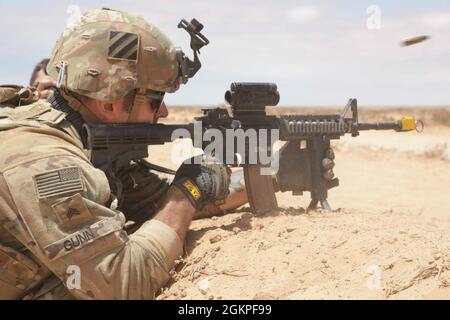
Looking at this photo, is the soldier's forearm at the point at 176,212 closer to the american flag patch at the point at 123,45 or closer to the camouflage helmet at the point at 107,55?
the camouflage helmet at the point at 107,55

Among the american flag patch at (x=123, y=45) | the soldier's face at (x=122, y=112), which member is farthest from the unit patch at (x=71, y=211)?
the american flag patch at (x=123, y=45)

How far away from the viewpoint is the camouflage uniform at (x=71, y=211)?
273 cm

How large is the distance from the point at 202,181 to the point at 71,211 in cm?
107

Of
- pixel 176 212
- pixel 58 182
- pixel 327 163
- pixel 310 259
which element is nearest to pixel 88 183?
pixel 58 182

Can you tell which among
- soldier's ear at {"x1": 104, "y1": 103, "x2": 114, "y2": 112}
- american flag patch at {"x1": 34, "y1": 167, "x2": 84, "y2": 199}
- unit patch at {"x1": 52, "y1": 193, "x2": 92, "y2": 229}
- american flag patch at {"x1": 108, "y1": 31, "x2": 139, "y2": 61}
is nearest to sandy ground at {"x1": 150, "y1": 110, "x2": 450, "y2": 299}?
unit patch at {"x1": 52, "y1": 193, "x2": 92, "y2": 229}

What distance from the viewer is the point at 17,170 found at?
8.91ft

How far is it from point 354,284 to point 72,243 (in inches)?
58.6

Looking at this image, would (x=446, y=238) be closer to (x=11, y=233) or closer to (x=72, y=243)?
(x=72, y=243)


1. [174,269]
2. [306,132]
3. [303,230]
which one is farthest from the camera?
[306,132]

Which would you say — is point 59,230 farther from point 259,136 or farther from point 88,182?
point 259,136

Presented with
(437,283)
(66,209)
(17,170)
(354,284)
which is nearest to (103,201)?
(66,209)

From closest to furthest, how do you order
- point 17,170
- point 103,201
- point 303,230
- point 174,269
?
1. point 17,170
2. point 103,201
3. point 174,269
4. point 303,230

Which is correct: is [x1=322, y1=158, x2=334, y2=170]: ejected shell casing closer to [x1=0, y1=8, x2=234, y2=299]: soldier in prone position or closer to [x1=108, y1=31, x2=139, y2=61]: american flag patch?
[x1=0, y1=8, x2=234, y2=299]: soldier in prone position

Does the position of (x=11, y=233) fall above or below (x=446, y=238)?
above
